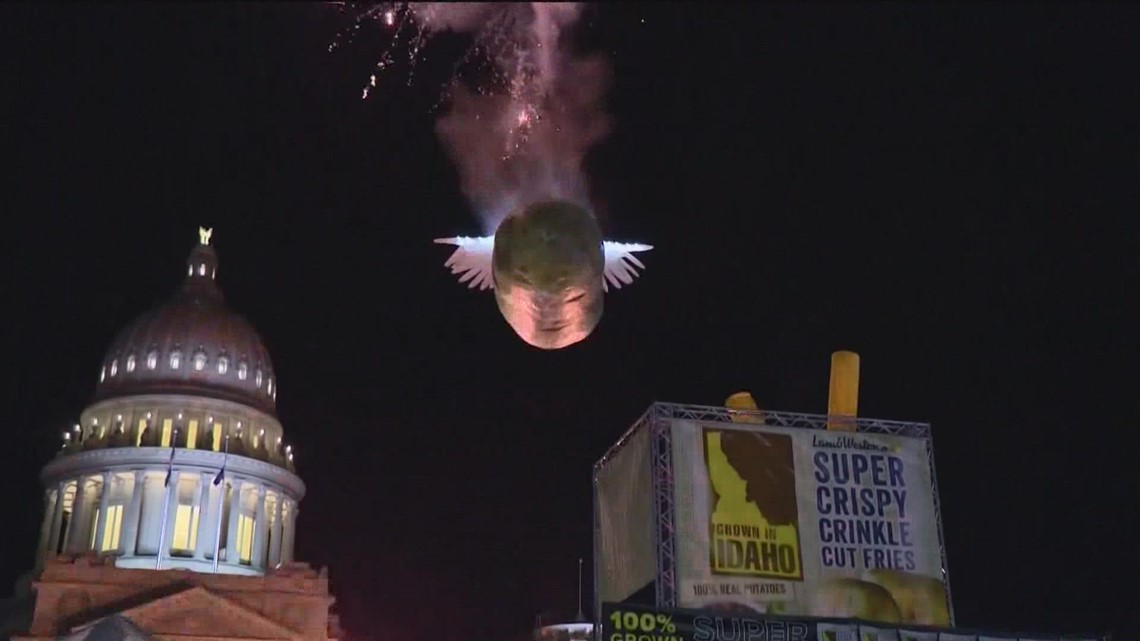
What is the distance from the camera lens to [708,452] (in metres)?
21.9

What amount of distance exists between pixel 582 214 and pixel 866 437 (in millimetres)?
11661

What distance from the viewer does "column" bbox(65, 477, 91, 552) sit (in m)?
66.2

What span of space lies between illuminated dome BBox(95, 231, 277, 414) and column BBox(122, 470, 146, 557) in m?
5.58

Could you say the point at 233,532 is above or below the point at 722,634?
above

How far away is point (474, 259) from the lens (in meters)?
15.0

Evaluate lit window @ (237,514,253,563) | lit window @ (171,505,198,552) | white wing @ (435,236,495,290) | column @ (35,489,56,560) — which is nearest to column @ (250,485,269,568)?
lit window @ (237,514,253,563)

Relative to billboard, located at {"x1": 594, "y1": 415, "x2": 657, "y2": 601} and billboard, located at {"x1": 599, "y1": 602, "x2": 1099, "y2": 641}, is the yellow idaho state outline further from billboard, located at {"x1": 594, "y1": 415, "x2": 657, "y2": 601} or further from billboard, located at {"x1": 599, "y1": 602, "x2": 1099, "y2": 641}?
billboard, located at {"x1": 599, "y1": 602, "x2": 1099, "y2": 641}

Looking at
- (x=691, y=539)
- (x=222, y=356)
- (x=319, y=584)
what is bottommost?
(x=691, y=539)

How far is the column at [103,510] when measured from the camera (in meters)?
66.1

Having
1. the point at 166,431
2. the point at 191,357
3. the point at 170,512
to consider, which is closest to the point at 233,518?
the point at 170,512

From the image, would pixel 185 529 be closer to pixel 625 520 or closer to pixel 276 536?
pixel 276 536

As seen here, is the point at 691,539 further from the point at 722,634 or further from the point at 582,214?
the point at 582,214

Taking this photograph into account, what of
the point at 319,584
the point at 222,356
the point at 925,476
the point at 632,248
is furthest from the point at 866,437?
the point at 222,356

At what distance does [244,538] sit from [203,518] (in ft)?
11.0
